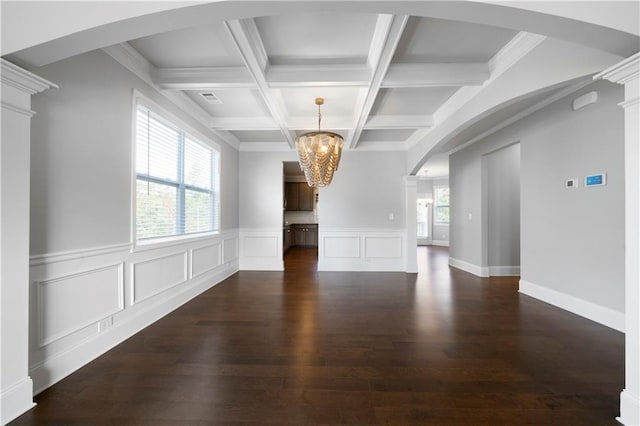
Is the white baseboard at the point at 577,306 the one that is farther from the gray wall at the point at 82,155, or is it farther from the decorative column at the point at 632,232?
the gray wall at the point at 82,155

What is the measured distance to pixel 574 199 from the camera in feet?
10.4

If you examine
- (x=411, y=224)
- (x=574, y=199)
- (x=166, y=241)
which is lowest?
(x=166, y=241)

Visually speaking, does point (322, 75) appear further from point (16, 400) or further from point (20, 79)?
point (16, 400)

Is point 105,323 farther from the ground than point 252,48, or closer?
closer

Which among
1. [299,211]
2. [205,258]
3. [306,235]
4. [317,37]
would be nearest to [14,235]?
[317,37]

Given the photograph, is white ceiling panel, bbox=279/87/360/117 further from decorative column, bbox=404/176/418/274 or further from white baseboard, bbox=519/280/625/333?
white baseboard, bbox=519/280/625/333

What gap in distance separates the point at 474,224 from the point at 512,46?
11.8ft

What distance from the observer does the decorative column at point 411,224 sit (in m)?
5.43

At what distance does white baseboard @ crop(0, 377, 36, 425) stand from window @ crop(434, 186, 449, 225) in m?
11.4

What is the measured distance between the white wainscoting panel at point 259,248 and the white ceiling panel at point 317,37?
358cm

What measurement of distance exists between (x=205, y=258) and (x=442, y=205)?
9.57m

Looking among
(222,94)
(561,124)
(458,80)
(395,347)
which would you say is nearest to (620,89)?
(561,124)

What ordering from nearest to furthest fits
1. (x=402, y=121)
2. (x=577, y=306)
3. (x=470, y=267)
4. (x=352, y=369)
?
1. (x=352, y=369)
2. (x=577, y=306)
3. (x=402, y=121)
4. (x=470, y=267)

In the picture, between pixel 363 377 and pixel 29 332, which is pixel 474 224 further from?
pixel 29 332
